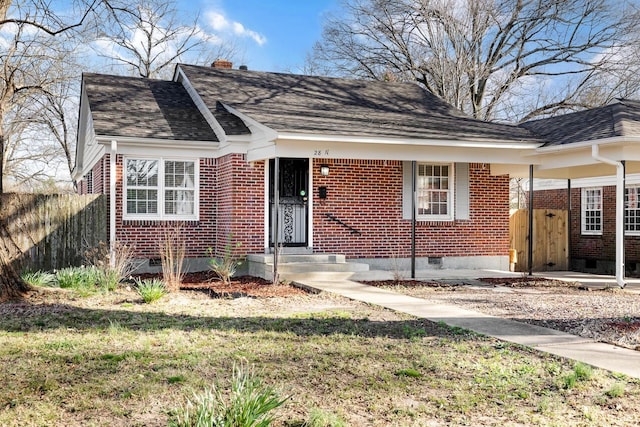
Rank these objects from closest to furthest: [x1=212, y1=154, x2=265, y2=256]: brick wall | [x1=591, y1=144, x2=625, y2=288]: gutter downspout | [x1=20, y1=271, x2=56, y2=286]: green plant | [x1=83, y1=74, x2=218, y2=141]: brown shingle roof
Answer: [x1=20, y1=271, x2=56, y2=286]: green plant < [x1=591, y1=144, x2=625, y2=288]: gutter downspout < [x1=212, y1=154, x2=265, y2=256]: brick wall < [x1=83, y1=74, x2=218, y2=141]: brown shingle roof

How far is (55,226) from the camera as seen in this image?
45.1 ft

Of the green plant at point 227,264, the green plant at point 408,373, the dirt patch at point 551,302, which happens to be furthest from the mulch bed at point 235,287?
the green plant at point 408,373

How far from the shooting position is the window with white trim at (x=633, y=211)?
65.2ft

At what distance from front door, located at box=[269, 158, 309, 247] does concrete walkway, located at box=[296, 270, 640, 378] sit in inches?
108

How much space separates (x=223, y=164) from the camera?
49.8ft

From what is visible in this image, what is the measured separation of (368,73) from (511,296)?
21282mm

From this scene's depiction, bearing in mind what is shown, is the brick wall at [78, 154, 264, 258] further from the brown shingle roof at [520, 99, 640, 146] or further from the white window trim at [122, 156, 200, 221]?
the brown shingle roof at [520, 99, 640, 146]

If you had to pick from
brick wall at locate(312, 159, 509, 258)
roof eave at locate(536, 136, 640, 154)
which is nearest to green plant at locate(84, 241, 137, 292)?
brick wall at locate(312, 159, 509, 258)

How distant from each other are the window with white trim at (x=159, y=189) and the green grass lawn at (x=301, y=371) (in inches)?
243

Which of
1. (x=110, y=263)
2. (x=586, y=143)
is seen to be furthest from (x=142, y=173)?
(x=586, y=143)

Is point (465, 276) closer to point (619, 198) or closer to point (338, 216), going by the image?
point (338, 216)

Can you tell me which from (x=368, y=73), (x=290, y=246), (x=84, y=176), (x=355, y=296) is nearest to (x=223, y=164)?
(x=290, y=246)

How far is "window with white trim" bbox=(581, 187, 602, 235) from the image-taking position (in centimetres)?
2114

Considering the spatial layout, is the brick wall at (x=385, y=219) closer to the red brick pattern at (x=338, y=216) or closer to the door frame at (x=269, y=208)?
the red brick pattern at (x=338, y=216)
